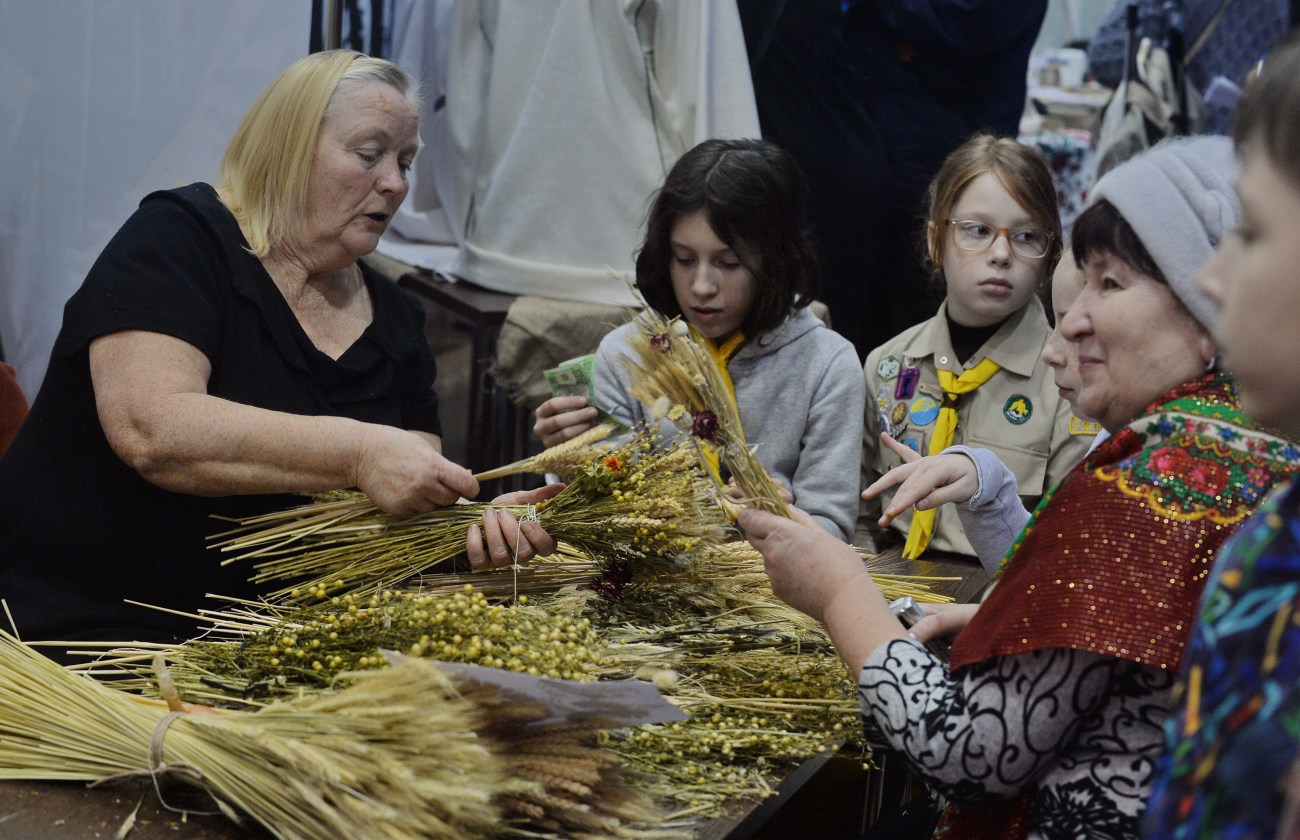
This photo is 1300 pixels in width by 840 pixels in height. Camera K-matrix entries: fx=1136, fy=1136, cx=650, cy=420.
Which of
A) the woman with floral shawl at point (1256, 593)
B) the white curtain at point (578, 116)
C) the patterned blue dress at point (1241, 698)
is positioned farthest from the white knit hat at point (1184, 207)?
the white curtain at point (578, 116)

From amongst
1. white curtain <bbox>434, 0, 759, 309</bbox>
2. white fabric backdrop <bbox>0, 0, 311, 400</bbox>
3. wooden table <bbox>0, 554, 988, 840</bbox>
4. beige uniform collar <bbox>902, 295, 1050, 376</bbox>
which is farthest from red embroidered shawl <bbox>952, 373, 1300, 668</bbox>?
white curtain <bbox>434, 0, 759, 309</bbox>

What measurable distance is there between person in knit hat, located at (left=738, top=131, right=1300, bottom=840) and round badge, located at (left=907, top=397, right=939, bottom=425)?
5.19 feet

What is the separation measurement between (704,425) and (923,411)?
4.69 ft

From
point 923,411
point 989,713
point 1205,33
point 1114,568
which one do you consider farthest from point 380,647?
Result: point 1205,33

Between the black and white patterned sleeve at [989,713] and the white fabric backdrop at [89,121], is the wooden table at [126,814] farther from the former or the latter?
the white fabric backdrop at [89,121]

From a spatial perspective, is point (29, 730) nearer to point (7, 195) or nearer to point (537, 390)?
point (7, 195)

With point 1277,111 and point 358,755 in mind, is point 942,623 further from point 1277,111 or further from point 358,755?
point 1277,111

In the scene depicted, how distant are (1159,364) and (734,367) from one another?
168cm

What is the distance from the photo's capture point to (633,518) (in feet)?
6.27

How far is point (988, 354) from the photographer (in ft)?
9.66

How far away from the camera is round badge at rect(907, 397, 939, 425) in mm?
2963

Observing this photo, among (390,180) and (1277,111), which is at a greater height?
(1277,111)

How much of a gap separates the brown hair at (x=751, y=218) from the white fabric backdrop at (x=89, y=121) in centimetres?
135

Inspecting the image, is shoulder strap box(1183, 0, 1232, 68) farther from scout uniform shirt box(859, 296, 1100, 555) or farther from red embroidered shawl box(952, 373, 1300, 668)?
red embroidered shawl box(952, 373, 1300, 668)
